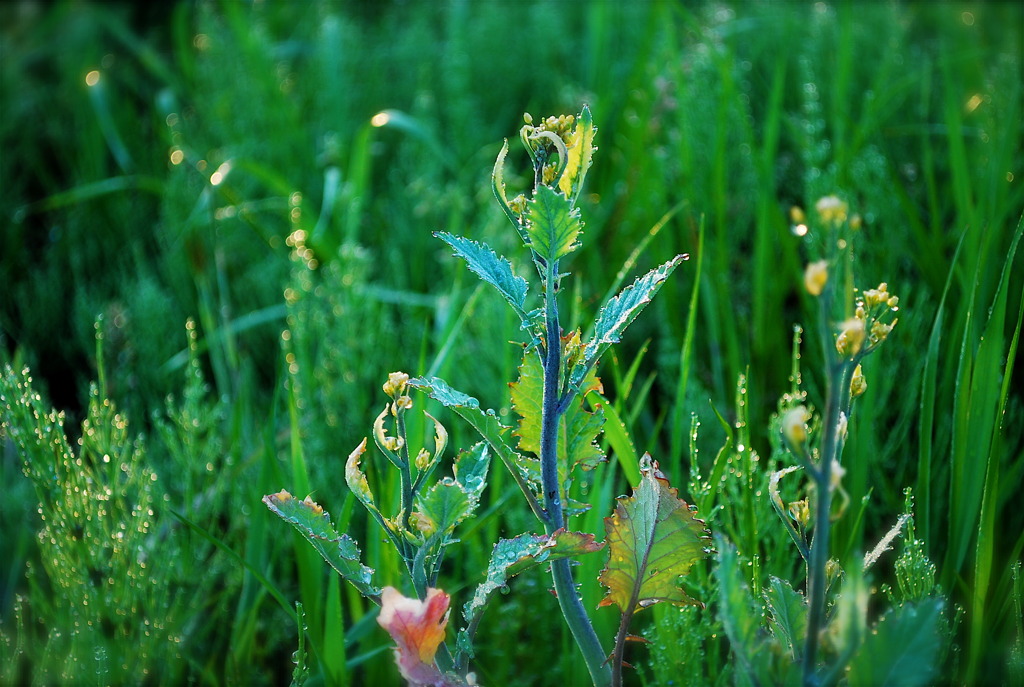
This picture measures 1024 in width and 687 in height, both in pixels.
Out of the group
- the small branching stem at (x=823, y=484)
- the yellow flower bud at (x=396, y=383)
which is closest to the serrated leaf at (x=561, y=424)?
the yellow flower bud at (x=396, y=383)

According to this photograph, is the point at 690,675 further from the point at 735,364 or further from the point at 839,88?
the point at 839,88

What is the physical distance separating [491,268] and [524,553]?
256 mm

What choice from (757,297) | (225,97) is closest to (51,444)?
(757,297)

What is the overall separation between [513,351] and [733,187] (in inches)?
31.9

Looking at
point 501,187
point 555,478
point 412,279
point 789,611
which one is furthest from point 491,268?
point 412,279

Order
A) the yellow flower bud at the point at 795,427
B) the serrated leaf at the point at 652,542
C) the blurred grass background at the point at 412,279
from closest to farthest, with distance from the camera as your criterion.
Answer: the yellow flower bud at the point at 795,427, the serrated leaf at the point at 652,542, the blurred grass background at the point at 412,279

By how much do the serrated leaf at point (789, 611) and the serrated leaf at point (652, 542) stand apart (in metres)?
0.07

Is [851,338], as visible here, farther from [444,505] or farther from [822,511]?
[444,505]

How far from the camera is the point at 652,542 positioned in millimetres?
878

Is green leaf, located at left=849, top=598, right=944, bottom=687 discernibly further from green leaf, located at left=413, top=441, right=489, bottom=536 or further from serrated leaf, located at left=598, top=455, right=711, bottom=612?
green leaf, located at left=413, top=441, right=489, bottom=536

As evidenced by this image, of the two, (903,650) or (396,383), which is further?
(396,383)

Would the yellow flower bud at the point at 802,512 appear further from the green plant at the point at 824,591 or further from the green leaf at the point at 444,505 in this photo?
the green leaf at the point at 444,505

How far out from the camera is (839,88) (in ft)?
6.68

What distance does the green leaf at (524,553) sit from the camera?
0.79m
